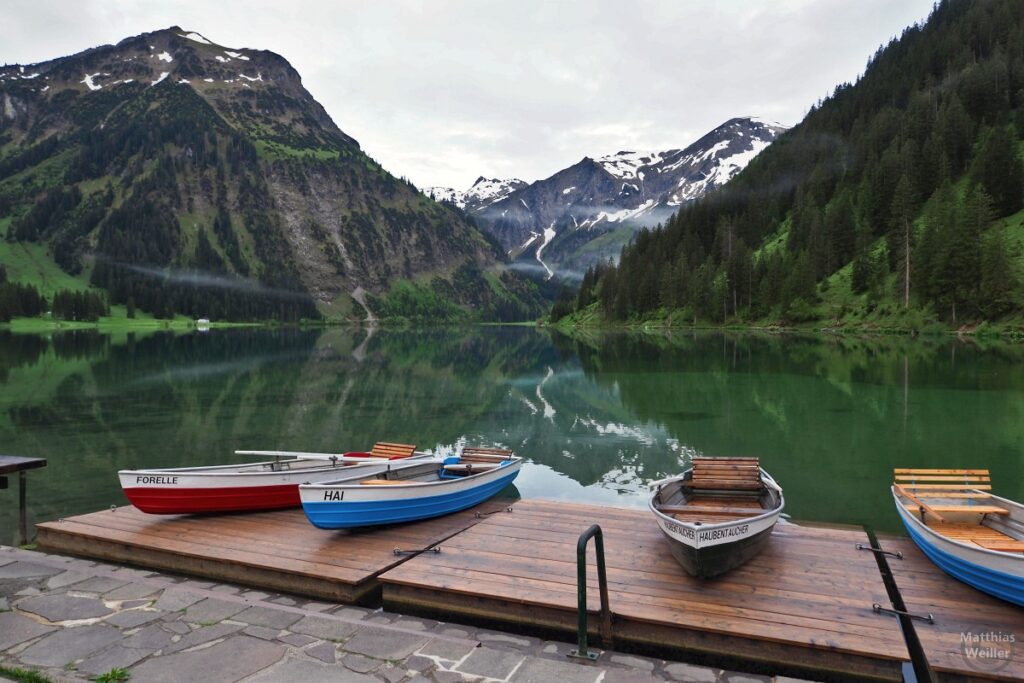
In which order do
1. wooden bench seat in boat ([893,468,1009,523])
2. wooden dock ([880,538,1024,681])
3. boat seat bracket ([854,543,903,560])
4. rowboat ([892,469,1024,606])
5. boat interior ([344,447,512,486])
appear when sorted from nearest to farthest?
wooden dock ([880,538,1024,681]), rowboat ([892,469,1024,606]), boat seat bracket ([854,543,903,560]), wooden bench seat in boat ([893,468,1009,523]), boat interior ([344,447,512,486])

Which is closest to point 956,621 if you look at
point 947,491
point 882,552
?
point 882,552

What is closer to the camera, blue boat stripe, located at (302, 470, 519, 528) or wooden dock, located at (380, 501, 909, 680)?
wooden dock, located at (380, 501, 909, 680)

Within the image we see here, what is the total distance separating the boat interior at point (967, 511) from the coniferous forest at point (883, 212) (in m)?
89.8

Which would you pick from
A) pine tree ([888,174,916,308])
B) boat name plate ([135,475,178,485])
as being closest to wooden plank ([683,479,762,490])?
boat name plate ([135,475,178,485])

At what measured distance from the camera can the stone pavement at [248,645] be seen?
733cm

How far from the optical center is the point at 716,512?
480 inches

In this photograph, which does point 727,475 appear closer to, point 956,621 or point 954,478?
point 954,478

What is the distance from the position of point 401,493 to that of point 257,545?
320cm

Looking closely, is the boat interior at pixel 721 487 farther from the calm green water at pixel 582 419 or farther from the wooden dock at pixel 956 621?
the calm green water at pixel 582 419

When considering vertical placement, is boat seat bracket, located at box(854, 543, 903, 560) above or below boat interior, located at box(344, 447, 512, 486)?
below

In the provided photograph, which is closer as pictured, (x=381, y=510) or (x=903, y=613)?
(x=903, y=613)

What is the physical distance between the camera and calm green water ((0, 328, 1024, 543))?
70.8ft

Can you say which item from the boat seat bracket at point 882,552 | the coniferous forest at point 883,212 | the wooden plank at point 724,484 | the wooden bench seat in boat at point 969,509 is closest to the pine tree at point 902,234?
the coniferous forest at point 883,212

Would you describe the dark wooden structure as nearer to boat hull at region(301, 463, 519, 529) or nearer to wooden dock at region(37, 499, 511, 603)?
wooden dock at region(37, 499, 511, 603)
